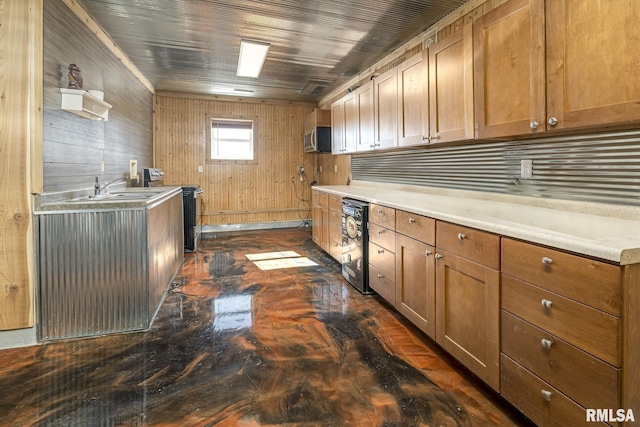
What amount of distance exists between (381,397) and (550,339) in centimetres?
85

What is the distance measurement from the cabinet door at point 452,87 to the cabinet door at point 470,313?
105 centimetres

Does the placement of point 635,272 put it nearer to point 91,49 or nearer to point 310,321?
point 310,321

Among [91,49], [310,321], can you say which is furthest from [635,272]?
[91,49]

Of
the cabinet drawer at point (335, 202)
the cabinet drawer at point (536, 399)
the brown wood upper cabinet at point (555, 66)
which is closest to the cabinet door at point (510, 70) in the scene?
the brown wood upper cabinet at point (555, 66)

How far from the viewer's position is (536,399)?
1393mm

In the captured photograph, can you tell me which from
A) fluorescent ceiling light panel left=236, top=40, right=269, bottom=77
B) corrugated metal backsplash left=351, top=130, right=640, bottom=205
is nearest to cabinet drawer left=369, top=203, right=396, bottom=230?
corrugated metal backsplash left=351, top=130, right=640, bottom=205

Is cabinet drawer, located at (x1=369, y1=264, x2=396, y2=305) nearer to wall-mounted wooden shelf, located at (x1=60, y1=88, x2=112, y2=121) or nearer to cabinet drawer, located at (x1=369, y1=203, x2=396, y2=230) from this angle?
cabinet drawer, located at (x1=369, y1=203, x2=396, y2=230)

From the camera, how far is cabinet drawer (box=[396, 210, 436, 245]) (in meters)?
2.11

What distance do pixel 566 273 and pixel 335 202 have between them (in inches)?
120

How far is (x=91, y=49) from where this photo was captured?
3248 millimetres

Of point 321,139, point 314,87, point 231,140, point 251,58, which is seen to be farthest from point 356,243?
point 231,140

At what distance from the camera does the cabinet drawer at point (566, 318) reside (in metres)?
1.11

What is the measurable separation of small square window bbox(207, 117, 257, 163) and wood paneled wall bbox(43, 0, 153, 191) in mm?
1853

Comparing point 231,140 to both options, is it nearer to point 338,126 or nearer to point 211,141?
point 211,141
